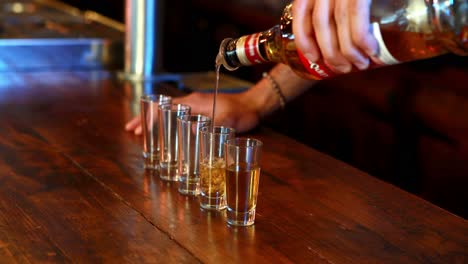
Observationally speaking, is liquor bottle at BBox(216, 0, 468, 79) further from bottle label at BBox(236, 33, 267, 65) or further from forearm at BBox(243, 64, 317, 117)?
forearm at BBox(243, 64, 317, 117)

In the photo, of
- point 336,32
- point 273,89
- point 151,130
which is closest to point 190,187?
point 151,130

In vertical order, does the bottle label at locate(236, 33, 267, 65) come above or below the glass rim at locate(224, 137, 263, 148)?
above

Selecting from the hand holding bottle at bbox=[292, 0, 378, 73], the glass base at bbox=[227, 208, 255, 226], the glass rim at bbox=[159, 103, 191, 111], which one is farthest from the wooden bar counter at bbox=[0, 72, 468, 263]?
the hand holding bottle at bbox=[292, 0, 378, 73]

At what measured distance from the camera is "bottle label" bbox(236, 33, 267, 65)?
1.10 m

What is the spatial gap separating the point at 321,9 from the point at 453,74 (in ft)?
5.15

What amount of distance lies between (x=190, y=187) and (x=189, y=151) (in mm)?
62

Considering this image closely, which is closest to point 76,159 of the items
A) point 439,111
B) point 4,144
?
point 4,144

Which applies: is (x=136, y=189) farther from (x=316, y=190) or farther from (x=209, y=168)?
(x=316, y=190)

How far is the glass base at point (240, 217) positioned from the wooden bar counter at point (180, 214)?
0.04 ft

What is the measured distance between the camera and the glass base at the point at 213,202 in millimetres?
1079

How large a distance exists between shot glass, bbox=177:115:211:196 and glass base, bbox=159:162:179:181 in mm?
57

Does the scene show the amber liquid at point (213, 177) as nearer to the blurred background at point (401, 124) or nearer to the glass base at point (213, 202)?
the glass base at point (213, 202)

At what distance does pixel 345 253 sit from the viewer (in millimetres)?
940

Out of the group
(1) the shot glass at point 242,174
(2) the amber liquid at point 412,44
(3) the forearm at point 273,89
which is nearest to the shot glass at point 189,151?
(1) the shot glass at point 242,174
